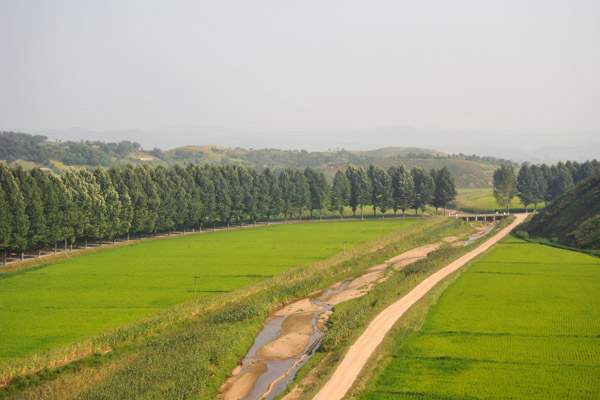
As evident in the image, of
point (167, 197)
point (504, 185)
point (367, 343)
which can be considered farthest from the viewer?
point (504, 185)

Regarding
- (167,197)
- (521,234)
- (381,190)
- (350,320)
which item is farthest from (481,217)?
(350,320)

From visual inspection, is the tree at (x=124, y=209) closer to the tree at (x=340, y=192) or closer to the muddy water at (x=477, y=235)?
the muddy water at (x=477, y=235)

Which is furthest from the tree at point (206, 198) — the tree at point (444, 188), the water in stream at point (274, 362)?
the tree at point (444, 188)

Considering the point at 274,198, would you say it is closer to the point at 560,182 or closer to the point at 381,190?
the point at 381,190

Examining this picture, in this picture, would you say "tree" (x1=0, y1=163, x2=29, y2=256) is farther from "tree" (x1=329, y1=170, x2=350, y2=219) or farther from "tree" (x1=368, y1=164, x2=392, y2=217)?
"tree" (x1=368, y1=164, x2=392, y2=217)

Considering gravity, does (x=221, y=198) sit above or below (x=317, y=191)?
below

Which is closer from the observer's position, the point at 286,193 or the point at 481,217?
the point at 286,193

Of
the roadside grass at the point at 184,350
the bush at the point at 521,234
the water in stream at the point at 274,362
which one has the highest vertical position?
the bush at the point at 521,234
